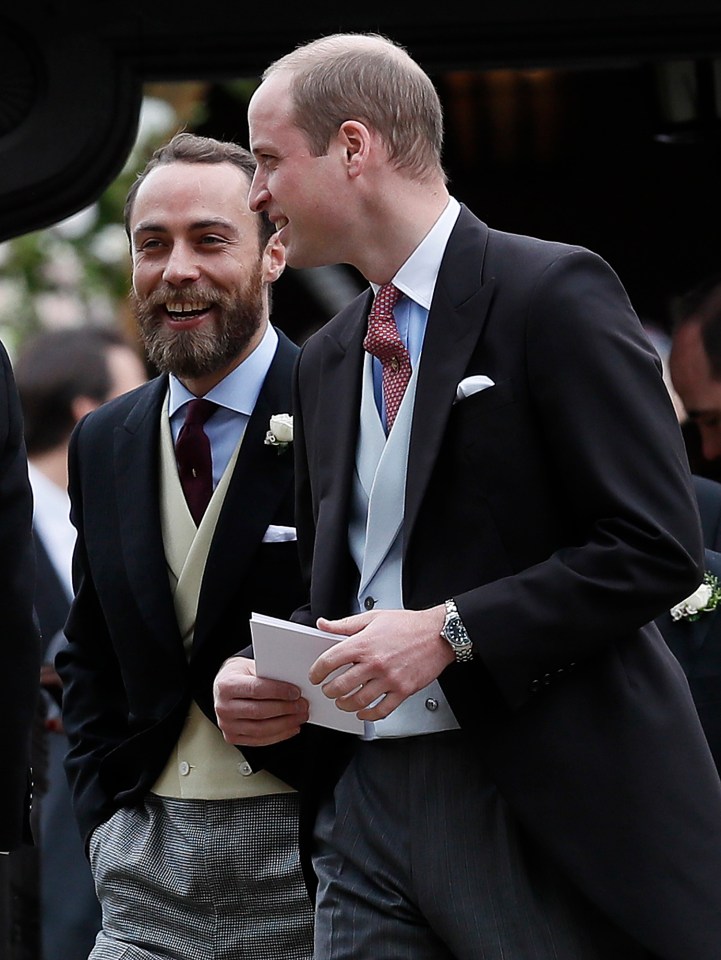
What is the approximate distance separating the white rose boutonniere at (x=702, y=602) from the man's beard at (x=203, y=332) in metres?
1.21

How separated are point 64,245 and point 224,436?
3393mm

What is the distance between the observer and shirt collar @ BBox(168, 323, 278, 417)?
13.0 feet

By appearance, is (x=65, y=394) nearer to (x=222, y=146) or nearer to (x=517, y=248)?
(x=222, y=146)

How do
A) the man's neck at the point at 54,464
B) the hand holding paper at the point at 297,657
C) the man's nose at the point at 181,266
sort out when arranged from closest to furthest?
the hand holding paper at the point at 297,657 → the man's nose at the point at 181,266 → the man's neck at the point at 54,464

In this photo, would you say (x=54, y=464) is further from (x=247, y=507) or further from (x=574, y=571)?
(x=574, y=571)

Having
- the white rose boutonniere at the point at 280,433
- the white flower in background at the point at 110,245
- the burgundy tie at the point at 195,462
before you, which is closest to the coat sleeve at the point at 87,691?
the burgundy tie at the point at 195,462

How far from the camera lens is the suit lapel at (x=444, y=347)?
2898 mm

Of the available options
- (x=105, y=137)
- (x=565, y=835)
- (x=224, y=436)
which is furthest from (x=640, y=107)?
(x=565, y=835)

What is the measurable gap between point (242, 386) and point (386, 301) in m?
0.89

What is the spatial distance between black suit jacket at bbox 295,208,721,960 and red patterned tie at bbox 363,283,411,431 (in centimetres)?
11

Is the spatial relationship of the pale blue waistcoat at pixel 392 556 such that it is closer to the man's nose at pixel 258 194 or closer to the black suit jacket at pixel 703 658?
the man's nose at pixel 258 194

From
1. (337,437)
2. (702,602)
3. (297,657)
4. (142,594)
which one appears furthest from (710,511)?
(297,657)

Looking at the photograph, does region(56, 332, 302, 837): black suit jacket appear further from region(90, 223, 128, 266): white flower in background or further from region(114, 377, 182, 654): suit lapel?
region(90, 223, 128, 266): white flower in background

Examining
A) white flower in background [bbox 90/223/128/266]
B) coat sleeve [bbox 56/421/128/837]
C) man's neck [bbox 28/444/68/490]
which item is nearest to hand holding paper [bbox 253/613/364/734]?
coat sleeve [bbox 56/421/128/837]
